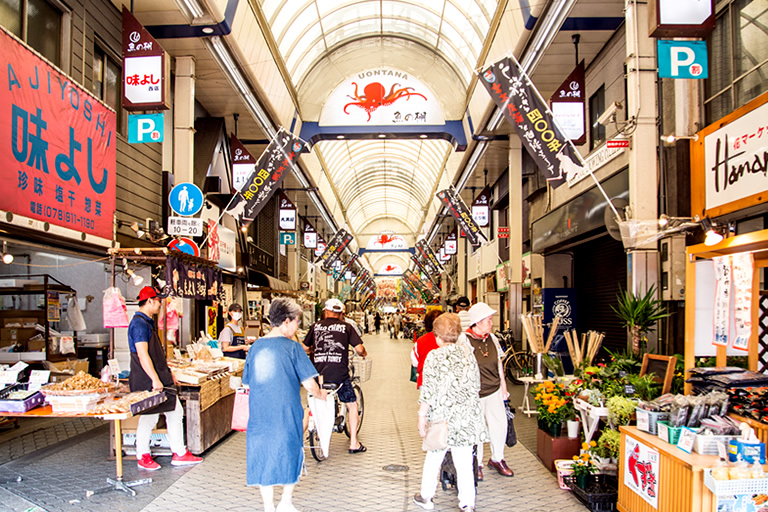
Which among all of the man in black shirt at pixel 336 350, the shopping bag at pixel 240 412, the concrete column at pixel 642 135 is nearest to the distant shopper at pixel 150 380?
the shopping bag at pixel 240 412

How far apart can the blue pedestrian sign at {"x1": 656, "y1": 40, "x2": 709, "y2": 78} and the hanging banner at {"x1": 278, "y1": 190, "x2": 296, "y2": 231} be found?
1569 cm

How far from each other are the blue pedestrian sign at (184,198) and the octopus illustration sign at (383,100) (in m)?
6.79

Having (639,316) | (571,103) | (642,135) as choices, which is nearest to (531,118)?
(642,135)

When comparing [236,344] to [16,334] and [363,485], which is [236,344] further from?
[363,485]

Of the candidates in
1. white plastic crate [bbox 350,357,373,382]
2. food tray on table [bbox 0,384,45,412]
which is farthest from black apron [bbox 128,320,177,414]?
white plastic crate [bbox 350,357,373,382]

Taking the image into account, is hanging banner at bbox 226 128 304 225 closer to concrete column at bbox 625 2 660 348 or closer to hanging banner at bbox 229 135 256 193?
hanging banner at bbox 229 135 256 193

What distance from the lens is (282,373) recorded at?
4.16m

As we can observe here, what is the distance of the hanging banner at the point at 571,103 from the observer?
9.68m

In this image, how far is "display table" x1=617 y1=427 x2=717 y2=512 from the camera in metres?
3.62

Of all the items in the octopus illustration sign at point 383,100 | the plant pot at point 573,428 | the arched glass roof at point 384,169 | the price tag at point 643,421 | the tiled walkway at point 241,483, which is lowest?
the tiled walkway at point 241,483

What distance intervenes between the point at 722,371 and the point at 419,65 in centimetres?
1432

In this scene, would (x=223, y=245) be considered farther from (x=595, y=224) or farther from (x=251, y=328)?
(x=595, y=224)

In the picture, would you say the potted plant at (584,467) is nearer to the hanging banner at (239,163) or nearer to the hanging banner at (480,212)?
the hanging banner at (239,163)

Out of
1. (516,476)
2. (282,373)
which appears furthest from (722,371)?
(282,373)
